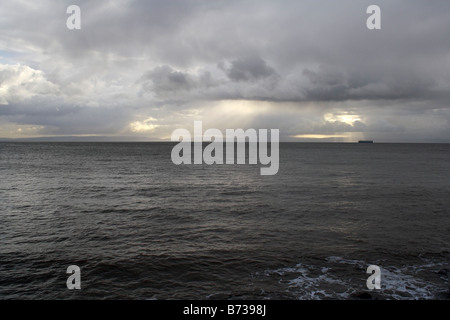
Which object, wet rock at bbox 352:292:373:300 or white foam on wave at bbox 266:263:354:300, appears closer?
wet rock at bbox 352:292:373:300

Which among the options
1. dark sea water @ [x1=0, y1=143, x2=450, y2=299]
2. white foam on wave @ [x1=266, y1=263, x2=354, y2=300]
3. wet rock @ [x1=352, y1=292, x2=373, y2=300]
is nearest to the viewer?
wet rock @ [x1=352, y1=292, x2=373, y2=300]

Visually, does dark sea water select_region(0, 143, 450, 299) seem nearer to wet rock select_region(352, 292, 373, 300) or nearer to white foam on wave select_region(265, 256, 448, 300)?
white foam on wave select_region(265, 256, 448, 300)

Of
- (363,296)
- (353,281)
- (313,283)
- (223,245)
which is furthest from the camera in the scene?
(223,245)

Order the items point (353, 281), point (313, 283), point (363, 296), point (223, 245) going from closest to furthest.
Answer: point (363, 296) → point (313, 283) → point (353, 281) → point (223, 245)

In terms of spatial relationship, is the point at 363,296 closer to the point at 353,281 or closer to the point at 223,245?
the point at 353,281

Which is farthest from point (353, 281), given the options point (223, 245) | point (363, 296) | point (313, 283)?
point (223, 245)

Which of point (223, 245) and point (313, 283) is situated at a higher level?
point (223, 245)

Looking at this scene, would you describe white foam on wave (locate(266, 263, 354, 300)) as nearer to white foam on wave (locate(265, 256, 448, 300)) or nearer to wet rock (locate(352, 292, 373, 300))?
white foam on wave (locate(265, 256, 448, 300))

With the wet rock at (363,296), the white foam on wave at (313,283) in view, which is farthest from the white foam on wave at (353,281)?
the wet rock at (363,296)

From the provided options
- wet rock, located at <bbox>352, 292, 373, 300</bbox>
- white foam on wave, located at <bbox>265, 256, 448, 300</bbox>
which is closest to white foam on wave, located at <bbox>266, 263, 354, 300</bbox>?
white foam on wave, located at <bbox>265, 256, 448, 300</bbox>

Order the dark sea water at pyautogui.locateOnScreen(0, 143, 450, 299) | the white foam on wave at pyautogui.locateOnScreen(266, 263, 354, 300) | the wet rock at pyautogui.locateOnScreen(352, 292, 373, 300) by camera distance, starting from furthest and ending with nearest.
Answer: the dark sea water at pyautogui.locateOnScreen(0, 143, 450, 299) → the white foam on wave at pyautogui.locateOnScreen(266, 263, 354, 300) → the wet rock at pyautogui.locateOnScreen(352, 292, 373, 300)

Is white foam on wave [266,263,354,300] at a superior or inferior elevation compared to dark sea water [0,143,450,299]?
inferior

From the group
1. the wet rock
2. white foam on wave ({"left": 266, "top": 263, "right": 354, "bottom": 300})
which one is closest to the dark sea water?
white foam on wave ({"left": 266, "top": 263, "right": 354, "bottom": 300})
